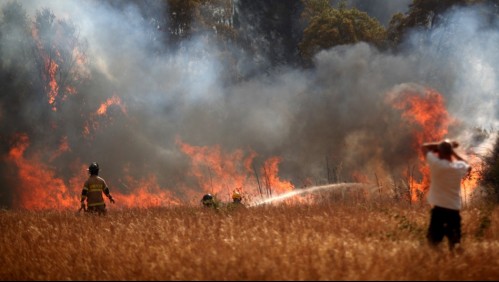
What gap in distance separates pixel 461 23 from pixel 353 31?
6.94 metres

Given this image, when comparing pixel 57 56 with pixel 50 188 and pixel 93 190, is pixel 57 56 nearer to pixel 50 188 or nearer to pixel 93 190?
pixel 50 188

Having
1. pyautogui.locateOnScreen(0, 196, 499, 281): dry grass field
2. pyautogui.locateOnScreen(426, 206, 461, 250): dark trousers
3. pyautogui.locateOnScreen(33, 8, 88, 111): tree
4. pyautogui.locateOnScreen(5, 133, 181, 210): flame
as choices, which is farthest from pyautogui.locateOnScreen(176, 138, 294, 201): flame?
pyautogui.locateOnScreen(426, 206, 461, 250): dark trousers

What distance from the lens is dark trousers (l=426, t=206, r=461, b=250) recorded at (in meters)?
7.22

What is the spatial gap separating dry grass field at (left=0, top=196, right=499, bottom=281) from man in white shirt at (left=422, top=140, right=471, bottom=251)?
259 mm

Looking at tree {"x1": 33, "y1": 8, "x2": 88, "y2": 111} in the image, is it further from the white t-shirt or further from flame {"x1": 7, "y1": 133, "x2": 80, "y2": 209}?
the white t-shirt

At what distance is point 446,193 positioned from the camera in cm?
720

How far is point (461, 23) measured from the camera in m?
34.9

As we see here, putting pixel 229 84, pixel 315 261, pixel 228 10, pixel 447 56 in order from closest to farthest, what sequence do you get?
pixel 315 261 → pixel 447 56 → pixel 229 84 → pixel 228 10

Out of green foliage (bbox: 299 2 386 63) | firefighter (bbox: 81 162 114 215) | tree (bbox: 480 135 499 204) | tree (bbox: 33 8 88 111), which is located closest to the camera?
firefighter (bbox: 81 162 114 215)

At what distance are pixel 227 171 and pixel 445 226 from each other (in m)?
20.4

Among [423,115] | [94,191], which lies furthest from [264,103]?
[94,191]

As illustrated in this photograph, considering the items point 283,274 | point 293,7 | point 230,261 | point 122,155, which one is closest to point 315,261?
point 283,274

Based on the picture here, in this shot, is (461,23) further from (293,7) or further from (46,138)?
(46,138)

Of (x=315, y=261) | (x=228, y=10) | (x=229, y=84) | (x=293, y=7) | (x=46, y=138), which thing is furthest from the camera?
(x=293, y=7)
